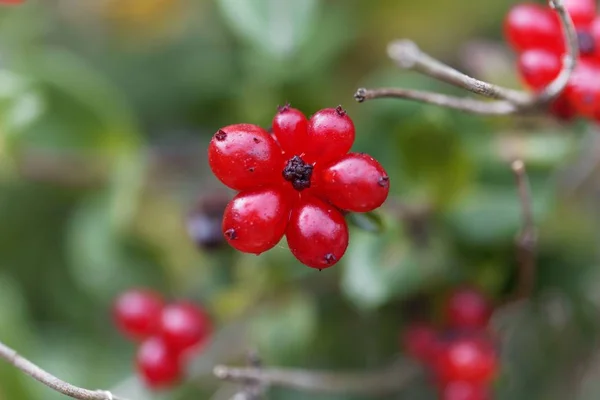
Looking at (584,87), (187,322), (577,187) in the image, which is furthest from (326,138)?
(577,187)

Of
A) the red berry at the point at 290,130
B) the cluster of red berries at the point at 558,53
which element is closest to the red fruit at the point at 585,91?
the cluster of red berries at the point at 558,53

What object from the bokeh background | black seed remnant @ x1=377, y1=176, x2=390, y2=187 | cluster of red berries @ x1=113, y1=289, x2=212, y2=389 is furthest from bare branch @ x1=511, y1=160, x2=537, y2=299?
cluster of red berries @ x1=113, y1=289, x2=212, y2=389

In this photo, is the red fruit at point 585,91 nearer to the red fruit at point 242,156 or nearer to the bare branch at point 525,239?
the bare branch at point 525,239

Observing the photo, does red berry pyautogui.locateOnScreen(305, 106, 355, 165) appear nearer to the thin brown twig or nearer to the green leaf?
the thin brown twig

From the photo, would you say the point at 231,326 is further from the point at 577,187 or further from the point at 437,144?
the point at 577,187

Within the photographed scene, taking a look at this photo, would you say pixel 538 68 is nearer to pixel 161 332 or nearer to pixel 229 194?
pixel 229 194
